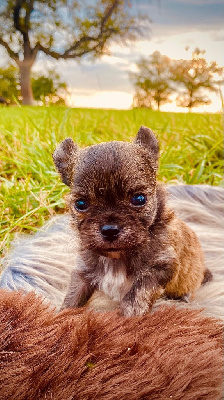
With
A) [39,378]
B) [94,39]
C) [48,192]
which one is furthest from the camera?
[48,192]

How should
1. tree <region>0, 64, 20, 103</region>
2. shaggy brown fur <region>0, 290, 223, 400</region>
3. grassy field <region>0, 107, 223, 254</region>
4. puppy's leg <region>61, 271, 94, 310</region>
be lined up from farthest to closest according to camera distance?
1. grassy field <region>0, 107, 223, 254</region>
2. tree <region>0, 64, 20, 103</region>
3. puppy's leg <region>61, 271, 94, 310</region>
4. shaggy brown fur <region>0, 290, 223, 400</region>

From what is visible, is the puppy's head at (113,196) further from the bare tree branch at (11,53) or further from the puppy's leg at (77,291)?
the bare tree branch at (11,53)

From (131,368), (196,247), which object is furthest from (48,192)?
(131,368)

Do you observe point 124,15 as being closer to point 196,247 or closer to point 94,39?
point 94,39

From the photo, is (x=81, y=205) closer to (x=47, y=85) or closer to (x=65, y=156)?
(x=65, y=156)

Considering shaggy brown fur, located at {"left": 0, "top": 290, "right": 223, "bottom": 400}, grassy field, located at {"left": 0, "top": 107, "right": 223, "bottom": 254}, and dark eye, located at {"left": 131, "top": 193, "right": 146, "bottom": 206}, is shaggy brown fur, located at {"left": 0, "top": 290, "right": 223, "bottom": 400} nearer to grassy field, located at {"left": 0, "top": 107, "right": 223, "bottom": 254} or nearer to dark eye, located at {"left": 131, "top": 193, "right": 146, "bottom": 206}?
dark eye, located at {"left": 131, "top": 193, "right": 146, "bottom": 206}

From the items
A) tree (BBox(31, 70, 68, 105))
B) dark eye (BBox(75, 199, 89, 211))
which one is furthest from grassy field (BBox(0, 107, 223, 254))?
dark eye (BBox(75, 199, 89, 211))

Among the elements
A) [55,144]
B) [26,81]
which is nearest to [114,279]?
[26,81]

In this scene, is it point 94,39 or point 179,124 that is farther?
point 179,124
